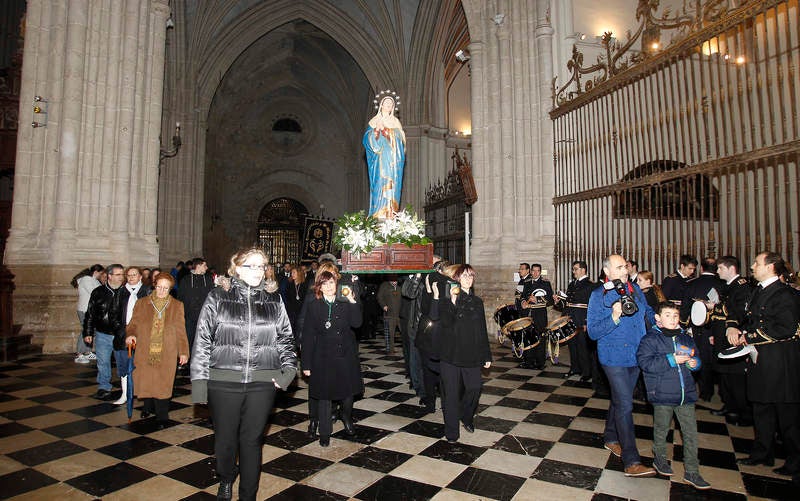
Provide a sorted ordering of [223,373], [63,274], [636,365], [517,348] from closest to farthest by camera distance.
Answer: [223,373] → [636,365] → [517,348] → [63,274]

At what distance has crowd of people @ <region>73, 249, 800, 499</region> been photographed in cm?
274

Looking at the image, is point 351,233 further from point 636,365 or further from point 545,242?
point 545,242

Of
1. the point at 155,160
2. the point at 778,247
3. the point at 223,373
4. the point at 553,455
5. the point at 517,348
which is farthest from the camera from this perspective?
the point at 155,160

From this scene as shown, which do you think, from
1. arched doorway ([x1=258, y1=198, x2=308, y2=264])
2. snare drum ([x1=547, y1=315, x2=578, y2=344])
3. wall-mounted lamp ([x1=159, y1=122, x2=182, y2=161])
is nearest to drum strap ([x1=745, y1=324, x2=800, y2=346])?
snare drum ([x1=547, y1=315, x2=578, y2=344])

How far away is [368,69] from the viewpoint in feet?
64.1

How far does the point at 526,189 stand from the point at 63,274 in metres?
9.56

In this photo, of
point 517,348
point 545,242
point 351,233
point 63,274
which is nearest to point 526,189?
point 545,242

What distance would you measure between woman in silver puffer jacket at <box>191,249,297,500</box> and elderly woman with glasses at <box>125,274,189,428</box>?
6.91 ft

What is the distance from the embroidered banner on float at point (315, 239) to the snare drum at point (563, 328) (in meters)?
9.72

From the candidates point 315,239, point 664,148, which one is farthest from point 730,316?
point 315,239

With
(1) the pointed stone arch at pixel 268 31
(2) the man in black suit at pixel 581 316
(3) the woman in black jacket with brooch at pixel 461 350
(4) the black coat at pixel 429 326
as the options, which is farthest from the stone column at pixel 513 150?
(1) the pointed stone arch at pixel 268 31

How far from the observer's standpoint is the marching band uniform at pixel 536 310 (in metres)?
7.23

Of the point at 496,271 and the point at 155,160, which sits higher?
the point at 155,160

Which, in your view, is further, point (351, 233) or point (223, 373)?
point (351, 233)
